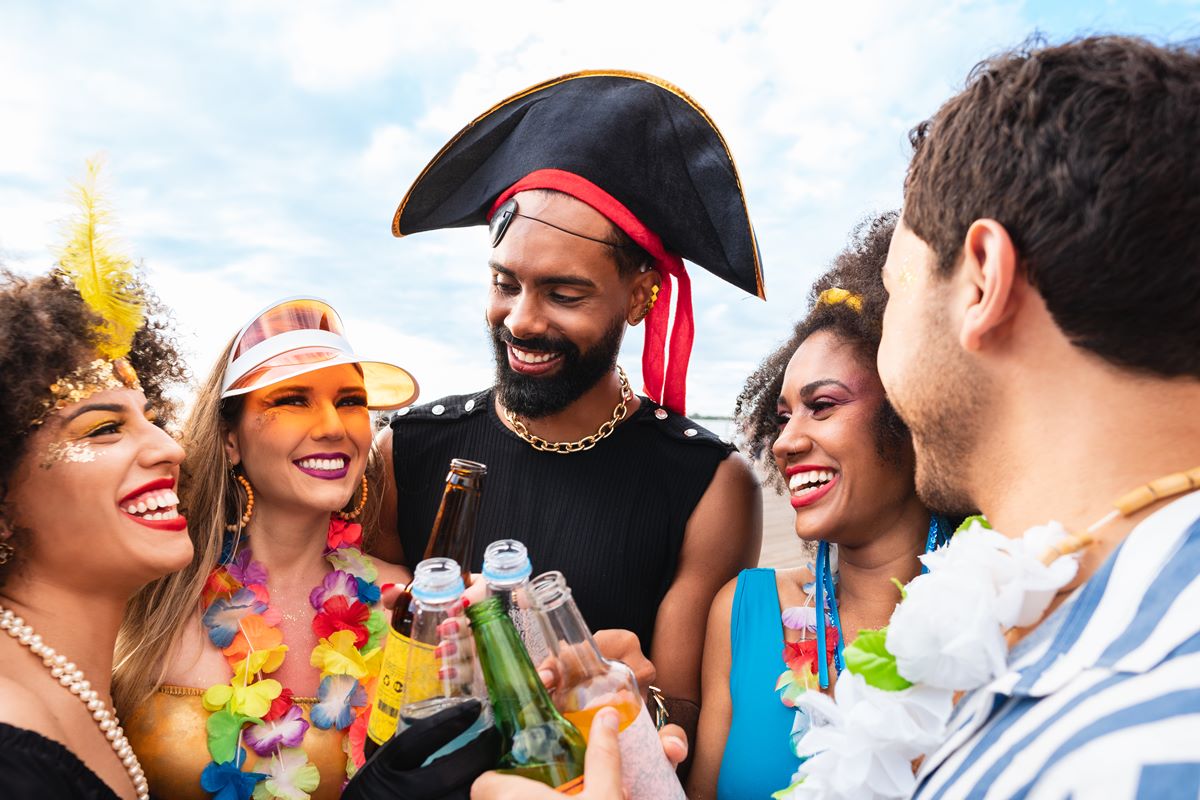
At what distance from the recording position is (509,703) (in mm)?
1369

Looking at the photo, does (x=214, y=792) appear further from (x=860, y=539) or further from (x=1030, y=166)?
(x=1030, y=166)

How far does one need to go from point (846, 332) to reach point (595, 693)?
60.2 inches

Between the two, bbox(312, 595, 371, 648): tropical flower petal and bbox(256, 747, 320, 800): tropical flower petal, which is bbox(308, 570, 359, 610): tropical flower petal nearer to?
bbox(312, 595, 371, 648): tropical flower petal

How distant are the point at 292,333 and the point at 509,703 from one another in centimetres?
165

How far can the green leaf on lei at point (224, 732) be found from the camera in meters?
2.14

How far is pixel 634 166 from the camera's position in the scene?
9.37 ft

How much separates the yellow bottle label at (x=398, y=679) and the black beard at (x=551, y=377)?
1332mm

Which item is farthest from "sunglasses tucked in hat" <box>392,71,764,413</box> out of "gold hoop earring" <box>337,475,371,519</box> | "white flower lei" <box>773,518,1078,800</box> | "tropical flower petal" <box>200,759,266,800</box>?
"tropical flower petal" <box>200,759,266,800</box>

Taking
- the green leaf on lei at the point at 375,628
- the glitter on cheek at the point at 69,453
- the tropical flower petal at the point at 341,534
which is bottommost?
the green leaf on lei at the point at 375,628

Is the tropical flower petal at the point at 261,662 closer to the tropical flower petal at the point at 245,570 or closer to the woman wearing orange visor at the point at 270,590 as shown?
A: the woman wearing orange visor at the point at 270,590

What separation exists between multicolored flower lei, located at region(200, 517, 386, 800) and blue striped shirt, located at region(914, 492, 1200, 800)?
1.70m

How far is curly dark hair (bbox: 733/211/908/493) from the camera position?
2.37 meters

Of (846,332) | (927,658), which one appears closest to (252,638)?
(927,658)

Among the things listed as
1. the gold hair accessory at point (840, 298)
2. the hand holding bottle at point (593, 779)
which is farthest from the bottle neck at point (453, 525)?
the gold hair accessory at point (840, 298)
